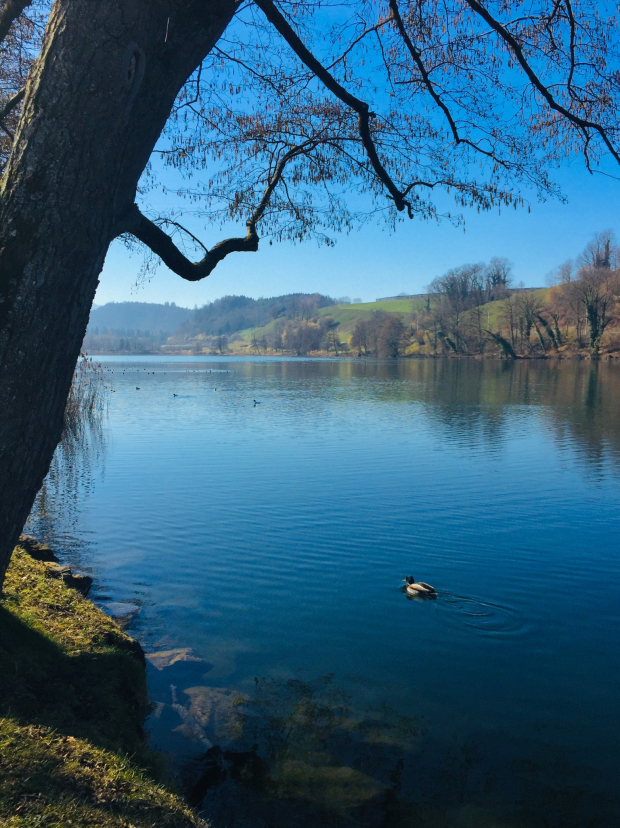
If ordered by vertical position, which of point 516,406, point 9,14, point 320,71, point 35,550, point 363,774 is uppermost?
point 9,14

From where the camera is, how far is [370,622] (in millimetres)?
8070

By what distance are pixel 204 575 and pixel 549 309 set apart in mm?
96030

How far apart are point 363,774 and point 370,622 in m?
2.99

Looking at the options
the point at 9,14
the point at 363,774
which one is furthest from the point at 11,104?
the point at 363,774

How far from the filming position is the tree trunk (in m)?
2.63

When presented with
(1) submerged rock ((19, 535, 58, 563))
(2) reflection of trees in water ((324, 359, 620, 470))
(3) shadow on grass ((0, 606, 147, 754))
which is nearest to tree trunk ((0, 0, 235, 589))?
(3) shadow on grass ((0, 606, 147, 754))

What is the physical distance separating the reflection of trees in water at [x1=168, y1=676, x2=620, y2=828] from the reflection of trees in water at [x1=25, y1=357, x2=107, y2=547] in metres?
7.11

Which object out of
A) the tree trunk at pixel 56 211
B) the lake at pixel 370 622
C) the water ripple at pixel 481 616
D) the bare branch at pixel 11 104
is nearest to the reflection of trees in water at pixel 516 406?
the lake at pixel 370 622

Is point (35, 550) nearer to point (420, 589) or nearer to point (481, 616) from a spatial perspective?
point (420, 589)

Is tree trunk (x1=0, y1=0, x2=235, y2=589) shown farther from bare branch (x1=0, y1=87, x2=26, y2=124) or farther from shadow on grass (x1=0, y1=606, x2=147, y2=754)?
bare branch (x1=0, y1=87, x2=26, y2=124)

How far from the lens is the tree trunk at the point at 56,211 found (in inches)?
104

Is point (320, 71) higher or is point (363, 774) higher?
point (320, 71)

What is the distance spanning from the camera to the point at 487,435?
22.8m

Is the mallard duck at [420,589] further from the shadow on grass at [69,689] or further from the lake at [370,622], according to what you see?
the shadow on grass at [69,689]
